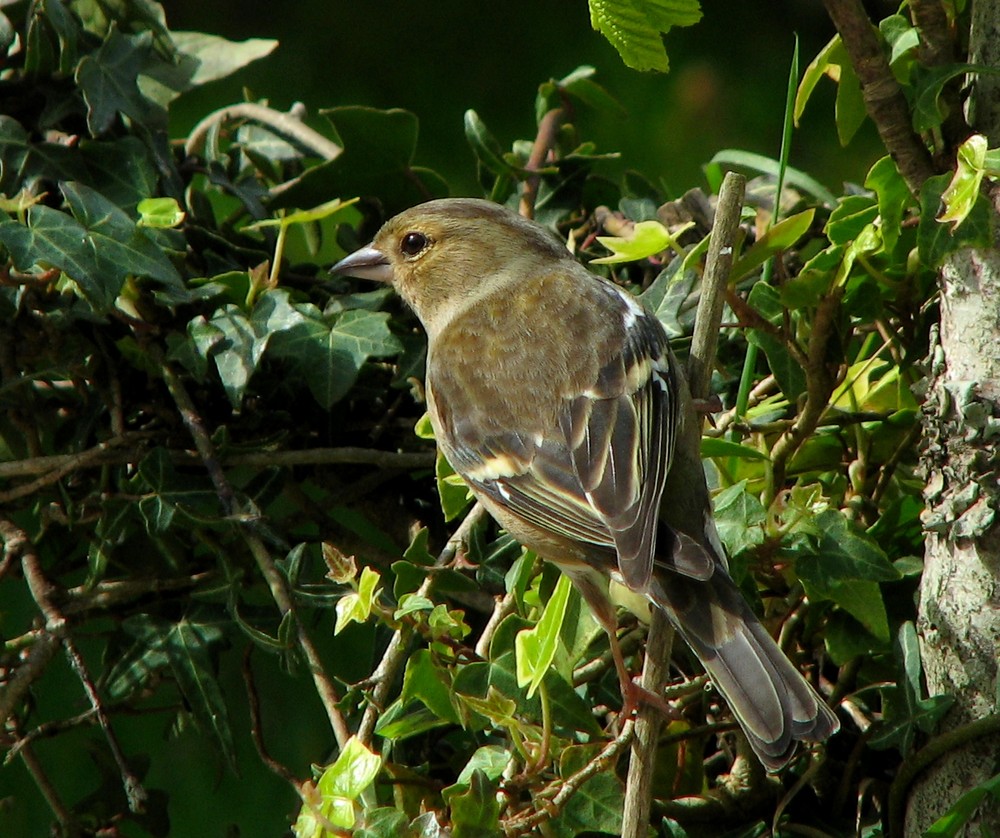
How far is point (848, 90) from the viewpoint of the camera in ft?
6.14

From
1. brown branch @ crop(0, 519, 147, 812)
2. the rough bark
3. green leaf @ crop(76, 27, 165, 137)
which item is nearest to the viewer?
the rough bark

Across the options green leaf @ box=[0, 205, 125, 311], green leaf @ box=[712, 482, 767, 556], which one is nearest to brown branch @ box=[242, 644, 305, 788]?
green leaf @ box=[0, 205, 125, 311]

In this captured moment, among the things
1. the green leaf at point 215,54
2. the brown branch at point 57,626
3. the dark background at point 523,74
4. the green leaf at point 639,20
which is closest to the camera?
the green leaf at point 639,20

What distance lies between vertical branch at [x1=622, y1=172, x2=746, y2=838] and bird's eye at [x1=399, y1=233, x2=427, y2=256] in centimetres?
69

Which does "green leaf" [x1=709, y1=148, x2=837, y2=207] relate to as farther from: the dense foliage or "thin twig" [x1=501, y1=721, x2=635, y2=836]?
"thin twig" [x1=501, y1=721, x2=635, y2=836]

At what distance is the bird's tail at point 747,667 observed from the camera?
157 cm

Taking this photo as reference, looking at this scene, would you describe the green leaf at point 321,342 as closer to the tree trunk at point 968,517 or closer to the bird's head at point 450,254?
the bird's head at point 450,254

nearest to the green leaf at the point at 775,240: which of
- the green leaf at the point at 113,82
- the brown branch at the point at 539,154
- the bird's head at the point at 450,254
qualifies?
the bird's head at the point at 450,254

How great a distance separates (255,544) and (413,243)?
2.21 feet

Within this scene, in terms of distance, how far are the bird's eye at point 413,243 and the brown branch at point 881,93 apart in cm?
89

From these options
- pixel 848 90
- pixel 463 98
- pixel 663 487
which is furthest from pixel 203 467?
pixel 463 98

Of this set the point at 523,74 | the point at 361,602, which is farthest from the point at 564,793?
the point at 523,74

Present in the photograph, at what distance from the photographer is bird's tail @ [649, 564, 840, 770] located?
1572 mm

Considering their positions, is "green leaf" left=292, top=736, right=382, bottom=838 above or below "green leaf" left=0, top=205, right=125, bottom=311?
below
